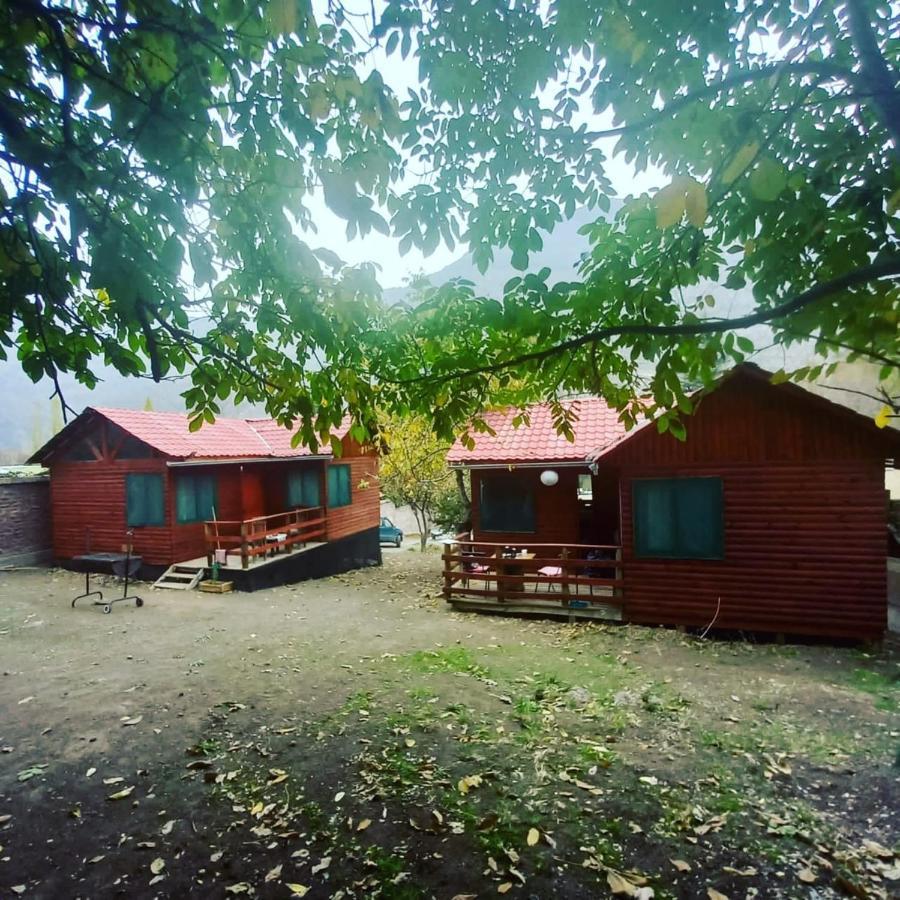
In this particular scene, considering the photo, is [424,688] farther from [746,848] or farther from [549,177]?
[549,177]

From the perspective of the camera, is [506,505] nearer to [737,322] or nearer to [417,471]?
[417,471]

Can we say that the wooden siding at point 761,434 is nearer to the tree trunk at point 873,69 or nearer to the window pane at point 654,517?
the window pane at point 654,517

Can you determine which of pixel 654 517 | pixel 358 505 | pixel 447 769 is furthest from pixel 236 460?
pixel 447 769

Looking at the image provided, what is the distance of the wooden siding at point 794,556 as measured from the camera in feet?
29.0

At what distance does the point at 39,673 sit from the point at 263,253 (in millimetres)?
7612

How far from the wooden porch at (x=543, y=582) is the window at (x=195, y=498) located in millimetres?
7637

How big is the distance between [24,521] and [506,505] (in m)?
14.3

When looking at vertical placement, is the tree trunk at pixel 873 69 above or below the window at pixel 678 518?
above

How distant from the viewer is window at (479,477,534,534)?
12.9 m

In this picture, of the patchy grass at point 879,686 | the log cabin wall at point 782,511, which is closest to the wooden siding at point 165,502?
the log cabin wall at point 782,511

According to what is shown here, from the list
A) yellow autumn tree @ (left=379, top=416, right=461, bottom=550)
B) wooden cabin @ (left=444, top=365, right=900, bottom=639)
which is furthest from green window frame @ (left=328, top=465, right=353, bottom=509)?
wooden cabin @ (left=444, top=365, right=900, bottom=639)

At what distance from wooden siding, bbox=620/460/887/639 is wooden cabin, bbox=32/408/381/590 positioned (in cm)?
925

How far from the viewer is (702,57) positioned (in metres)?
2.91

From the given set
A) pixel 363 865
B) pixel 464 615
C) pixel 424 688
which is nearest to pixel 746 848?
pixel 363 865
